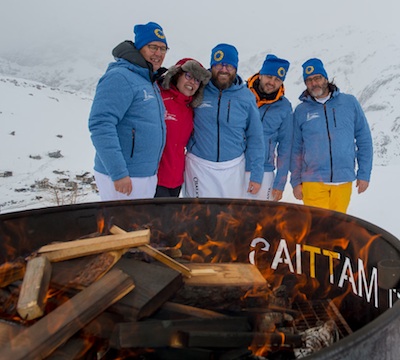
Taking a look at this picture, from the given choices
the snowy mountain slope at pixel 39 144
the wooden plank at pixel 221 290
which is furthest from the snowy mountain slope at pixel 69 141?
the wooden plank at pixel 221 290

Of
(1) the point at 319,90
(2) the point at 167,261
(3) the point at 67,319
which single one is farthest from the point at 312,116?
(3) the point at 67,319

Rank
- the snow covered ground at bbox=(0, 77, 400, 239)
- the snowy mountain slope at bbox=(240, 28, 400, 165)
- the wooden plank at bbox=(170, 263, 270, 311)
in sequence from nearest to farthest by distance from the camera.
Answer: the wooden plank at bbox=(170, 263, 270, 311) → the snow covered ground at bbox=(0, 77, 400, 239) → the snowy mountain slope at bbox=(240, 28, 400, 165)

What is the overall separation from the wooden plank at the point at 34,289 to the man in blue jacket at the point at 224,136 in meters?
2.00

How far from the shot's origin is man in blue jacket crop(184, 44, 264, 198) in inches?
129

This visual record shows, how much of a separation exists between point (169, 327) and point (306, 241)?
110 cm

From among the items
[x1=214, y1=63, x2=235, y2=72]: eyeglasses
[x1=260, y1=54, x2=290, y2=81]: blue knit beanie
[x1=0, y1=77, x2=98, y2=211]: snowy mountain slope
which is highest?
[x1=260, y1=54, x2=290, y2=81]: blue knit beanie

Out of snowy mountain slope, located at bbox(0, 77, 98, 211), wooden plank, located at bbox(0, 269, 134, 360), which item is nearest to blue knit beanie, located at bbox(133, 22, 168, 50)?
wooden plank, located at bbox(0, 269, 134, 360)

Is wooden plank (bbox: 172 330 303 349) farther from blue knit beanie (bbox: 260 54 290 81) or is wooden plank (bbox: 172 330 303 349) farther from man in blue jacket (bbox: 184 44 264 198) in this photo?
blue knit beanie (bbox: 260 54 290 81)

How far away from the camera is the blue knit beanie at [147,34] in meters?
2.86

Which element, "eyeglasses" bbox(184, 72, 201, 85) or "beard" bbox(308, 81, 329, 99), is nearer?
"eyeglasses" bbox(184, 72, 201, 85)

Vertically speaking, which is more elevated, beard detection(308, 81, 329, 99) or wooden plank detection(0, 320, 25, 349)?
beard detection(308, 81, 329, 99)

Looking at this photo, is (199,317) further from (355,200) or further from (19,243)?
(355,200)

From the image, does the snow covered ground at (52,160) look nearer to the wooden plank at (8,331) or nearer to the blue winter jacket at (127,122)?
the blue winter jacket at (127,122)

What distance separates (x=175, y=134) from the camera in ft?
10.5
